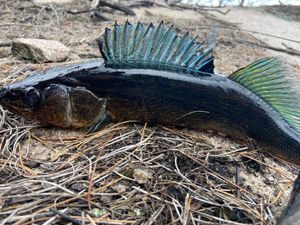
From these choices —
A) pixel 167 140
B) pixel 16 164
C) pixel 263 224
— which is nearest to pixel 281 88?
pixel 167 140

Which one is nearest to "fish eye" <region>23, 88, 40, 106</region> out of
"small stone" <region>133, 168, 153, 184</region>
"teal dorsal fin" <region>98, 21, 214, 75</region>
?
"teal dorsal fin" <region>98, 21, 214, 75</region>

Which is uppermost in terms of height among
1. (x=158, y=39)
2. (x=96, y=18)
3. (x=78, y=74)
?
(x=158, y=39)

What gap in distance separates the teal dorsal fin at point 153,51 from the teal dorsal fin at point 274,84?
255mm

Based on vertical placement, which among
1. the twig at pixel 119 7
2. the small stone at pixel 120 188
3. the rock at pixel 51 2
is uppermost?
the small stone at pixel 120 188

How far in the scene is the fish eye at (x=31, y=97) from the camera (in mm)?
2752

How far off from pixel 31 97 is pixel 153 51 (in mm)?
859

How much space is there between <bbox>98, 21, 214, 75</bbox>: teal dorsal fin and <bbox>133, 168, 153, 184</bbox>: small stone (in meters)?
0.82

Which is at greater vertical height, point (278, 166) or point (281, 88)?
point (281, 88)

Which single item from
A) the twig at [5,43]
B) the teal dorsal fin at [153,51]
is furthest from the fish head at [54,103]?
the twig at [5,43]

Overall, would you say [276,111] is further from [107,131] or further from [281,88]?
[107,131]

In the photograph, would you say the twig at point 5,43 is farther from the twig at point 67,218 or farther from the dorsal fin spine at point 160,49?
the twig at point 67,218

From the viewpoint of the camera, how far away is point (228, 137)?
2.92 meters

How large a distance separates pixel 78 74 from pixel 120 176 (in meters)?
0.85

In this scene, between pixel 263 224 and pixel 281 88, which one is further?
pixel 281 88
